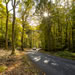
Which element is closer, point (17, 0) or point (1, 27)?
point (17, 0)

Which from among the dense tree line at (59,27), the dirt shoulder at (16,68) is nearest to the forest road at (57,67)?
the dirt shoulder at (16,68)

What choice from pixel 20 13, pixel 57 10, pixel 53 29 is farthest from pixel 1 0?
pixel 53 29

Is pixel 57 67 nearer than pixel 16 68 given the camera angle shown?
No

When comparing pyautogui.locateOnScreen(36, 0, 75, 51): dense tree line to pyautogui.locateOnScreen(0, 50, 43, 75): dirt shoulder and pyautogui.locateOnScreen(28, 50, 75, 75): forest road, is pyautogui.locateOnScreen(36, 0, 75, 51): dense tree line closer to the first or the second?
pyautogui.locateOnScreen(28, 50, 75, 75): forest road

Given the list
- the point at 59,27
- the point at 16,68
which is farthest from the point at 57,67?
the point at 59,27

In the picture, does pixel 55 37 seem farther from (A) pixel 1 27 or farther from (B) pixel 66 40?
(A) pixel 1 27

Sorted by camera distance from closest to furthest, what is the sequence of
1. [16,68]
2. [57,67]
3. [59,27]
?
[16,68] < [57,67] < [59,27]

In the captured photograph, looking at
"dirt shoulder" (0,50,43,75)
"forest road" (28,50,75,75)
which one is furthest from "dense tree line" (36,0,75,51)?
"dirt shoulder" (0,50,43,75)

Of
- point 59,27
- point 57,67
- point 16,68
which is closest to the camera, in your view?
point 16,68

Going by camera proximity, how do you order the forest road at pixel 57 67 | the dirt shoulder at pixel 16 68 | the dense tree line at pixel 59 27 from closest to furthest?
the dirt shoulder at pixel 16 68 → the forest road at pixel 57 67 → the dense tree line at pixel 59 27

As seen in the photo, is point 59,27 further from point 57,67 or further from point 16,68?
point 16,68

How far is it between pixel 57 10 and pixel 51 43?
936 cm

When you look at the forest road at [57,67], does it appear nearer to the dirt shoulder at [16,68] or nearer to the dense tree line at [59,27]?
the dirt shoulder at [16,68]

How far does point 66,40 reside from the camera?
1673 centimetres
